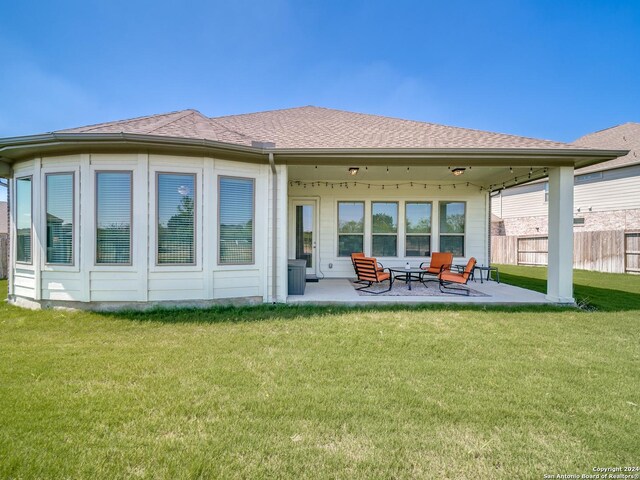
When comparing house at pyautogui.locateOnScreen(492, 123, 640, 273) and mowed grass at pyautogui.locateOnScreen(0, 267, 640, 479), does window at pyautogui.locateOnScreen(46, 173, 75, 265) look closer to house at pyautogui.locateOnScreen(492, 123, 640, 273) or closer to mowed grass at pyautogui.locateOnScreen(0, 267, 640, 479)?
mowed grass at pyautogui.locateOnScreen(0, 267, 640, 479)

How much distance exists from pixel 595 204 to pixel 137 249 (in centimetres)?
1909

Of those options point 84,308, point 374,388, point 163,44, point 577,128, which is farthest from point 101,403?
point 577,128

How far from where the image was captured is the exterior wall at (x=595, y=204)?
1291 cm

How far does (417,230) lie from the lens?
9.07 metres

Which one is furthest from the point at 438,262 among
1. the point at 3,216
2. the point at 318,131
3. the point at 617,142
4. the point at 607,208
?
the point at 3,216

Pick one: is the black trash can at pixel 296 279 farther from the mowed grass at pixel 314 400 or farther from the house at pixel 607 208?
the house at pixel 607 208

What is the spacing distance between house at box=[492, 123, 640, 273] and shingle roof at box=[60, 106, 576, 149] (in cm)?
686

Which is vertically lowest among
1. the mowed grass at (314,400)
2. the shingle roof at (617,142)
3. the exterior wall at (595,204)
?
the mowed grass at (314,400)

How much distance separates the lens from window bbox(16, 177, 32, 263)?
5559mm

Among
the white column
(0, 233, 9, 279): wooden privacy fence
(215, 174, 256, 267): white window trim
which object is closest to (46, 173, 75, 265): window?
(215, 174, 256, 267): white window trim

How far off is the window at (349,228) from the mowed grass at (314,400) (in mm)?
4707

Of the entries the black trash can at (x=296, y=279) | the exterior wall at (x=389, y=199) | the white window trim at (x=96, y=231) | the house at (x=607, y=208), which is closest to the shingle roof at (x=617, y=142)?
the house at (x=607, y=208)

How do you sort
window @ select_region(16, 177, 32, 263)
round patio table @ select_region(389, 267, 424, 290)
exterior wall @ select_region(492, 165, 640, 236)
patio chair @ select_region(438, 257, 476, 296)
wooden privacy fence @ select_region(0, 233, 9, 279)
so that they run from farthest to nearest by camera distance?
exterior wall @ select_region(492, 165, 640, 236), wooden privacy fence @ select_region(0, 233, 9, 279), round patio table @ select_region(389, 267, 424, 290), patio chair @ select_region(438, 257, 476, 296), window @ select_region(16, 177, 32, 263)

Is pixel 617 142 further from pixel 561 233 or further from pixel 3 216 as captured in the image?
pixel 3 216
